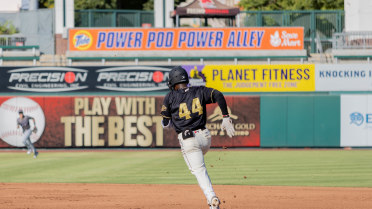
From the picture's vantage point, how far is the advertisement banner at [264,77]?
94.4ft

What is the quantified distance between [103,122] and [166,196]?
16252 millimetres

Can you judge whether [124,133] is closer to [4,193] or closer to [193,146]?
[4,193]

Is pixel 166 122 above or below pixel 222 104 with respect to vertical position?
below

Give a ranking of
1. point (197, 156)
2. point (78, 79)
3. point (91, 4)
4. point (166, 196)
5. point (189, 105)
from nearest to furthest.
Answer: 1. point (197, 156)
2. point (189, 105)
3. point (166, 196)
4. point (78, 79)
5. point (91, 4)

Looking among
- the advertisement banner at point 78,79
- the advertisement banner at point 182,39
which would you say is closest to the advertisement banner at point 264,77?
the advertisement banner at point 78,79

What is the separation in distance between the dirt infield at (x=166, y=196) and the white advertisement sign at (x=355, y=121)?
594 inches

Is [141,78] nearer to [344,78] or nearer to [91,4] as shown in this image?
[344,78]

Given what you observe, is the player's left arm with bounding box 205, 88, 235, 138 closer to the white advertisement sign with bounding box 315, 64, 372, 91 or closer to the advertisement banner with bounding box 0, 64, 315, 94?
the advertisement banner with bounding box 0, 64, 315, 94

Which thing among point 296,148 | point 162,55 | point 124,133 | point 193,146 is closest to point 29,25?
Answer: point 162,55

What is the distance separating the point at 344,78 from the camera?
28766mm

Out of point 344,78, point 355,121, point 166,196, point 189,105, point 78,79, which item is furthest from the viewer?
point 78,79

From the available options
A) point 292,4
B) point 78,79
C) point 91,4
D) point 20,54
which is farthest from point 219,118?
point 91,4

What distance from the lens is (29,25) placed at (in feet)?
133

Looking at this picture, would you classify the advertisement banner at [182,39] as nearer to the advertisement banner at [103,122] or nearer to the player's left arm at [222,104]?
the advertisement banner at [103,122]
